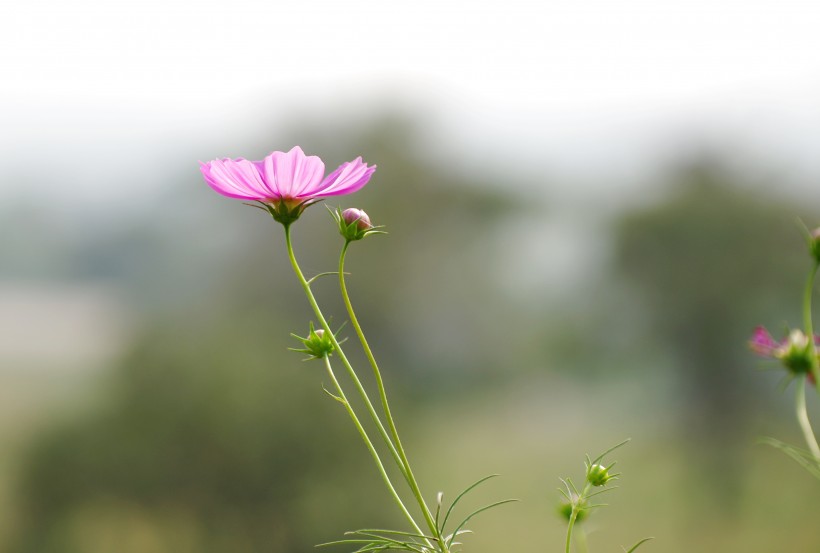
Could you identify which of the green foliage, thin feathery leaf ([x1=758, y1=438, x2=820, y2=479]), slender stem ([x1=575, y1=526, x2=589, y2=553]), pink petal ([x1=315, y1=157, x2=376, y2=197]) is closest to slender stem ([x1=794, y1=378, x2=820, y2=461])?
thin feathery leaf ([x1=758, y1=438, x2=820, y2=479])

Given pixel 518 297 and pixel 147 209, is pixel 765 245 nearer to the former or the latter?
pixel 518 297

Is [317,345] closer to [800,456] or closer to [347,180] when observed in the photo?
[347,180]

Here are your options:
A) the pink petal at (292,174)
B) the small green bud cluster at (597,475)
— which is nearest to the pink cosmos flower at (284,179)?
the pink petal at (292,174)

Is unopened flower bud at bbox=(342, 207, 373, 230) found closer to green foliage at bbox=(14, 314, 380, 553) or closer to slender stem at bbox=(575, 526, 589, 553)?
slender stem at bbox=(575, 526, 589, 553)

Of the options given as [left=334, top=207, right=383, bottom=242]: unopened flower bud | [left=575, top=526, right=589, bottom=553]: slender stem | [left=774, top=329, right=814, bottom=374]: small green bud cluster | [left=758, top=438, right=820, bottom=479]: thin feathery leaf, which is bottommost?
[left=575, top=526, right=589, bottom=553]: slender stem

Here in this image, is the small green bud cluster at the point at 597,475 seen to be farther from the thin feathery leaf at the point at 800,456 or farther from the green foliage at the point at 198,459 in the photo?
the green foliage at the point at 198,459

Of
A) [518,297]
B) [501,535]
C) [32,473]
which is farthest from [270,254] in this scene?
[32,473]

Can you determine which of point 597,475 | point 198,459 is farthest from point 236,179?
point 198,459
